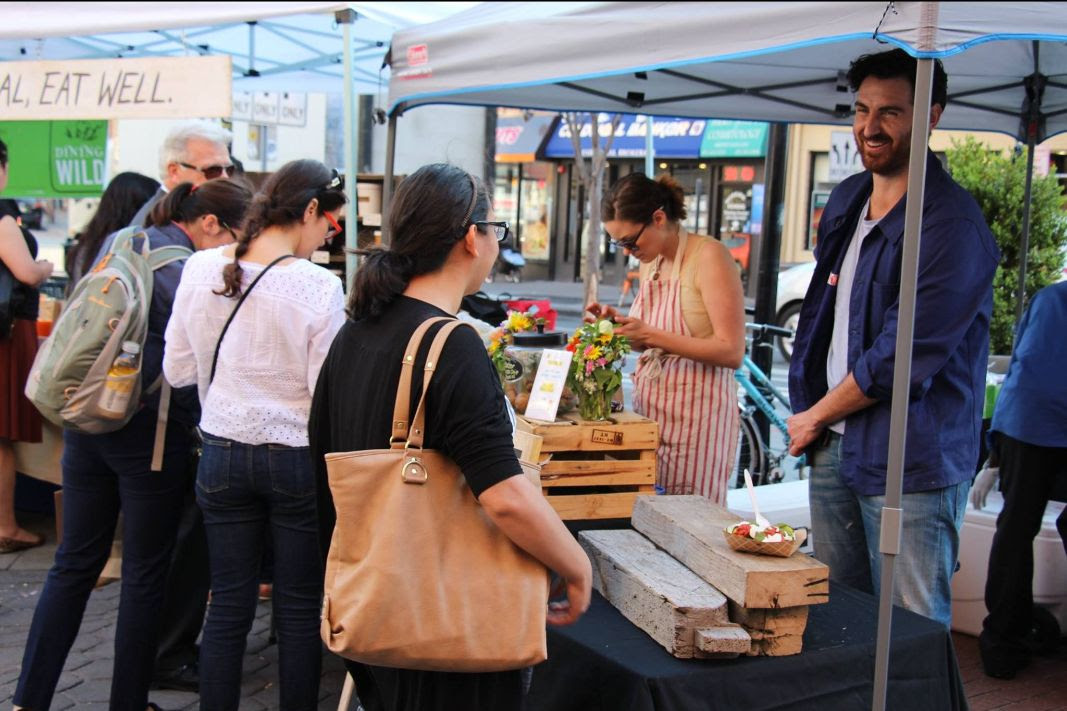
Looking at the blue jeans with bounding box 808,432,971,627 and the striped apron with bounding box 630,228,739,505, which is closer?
the blue jeans with bounding box 808,432,971,627

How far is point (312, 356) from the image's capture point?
2725 mm

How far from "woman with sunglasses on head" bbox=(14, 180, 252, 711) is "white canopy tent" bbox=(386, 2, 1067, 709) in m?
1.23

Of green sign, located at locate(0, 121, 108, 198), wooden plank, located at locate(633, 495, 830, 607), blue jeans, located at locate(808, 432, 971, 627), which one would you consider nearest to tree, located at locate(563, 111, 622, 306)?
green sign, located at locate(0, 121, 108, 198)

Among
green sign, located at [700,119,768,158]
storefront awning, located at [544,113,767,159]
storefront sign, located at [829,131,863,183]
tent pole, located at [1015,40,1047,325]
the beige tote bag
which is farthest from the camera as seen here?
storefront awning, located at [544,113,767,159]

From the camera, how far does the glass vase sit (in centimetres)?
302

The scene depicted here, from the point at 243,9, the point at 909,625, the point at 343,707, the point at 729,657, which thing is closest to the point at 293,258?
the point at 243,9

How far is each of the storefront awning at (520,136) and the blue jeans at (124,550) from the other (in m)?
20.8

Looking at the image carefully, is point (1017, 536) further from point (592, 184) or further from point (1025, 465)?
point (592, 184)

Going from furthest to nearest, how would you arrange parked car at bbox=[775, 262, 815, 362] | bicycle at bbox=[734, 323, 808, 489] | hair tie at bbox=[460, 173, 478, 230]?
parked car at bbox=[775, 262, 815, 362]
bicycle at bbox=[734, 323, 808, 489]
hair tie at bbox=[460, 173, 478, 230]

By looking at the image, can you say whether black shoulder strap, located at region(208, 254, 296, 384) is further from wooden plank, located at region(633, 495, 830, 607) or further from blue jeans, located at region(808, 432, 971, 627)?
blue jeans, located at region(808, 432, 971, 627)

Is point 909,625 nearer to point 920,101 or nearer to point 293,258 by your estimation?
point 920,101

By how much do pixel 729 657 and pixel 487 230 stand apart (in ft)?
3.09

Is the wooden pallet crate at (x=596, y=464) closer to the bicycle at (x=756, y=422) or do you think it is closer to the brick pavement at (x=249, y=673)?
the brick pavement at (x=249, y=673)

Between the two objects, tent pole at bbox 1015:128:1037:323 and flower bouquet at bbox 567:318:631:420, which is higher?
tent pole at bbox 1015:128:1037:323
